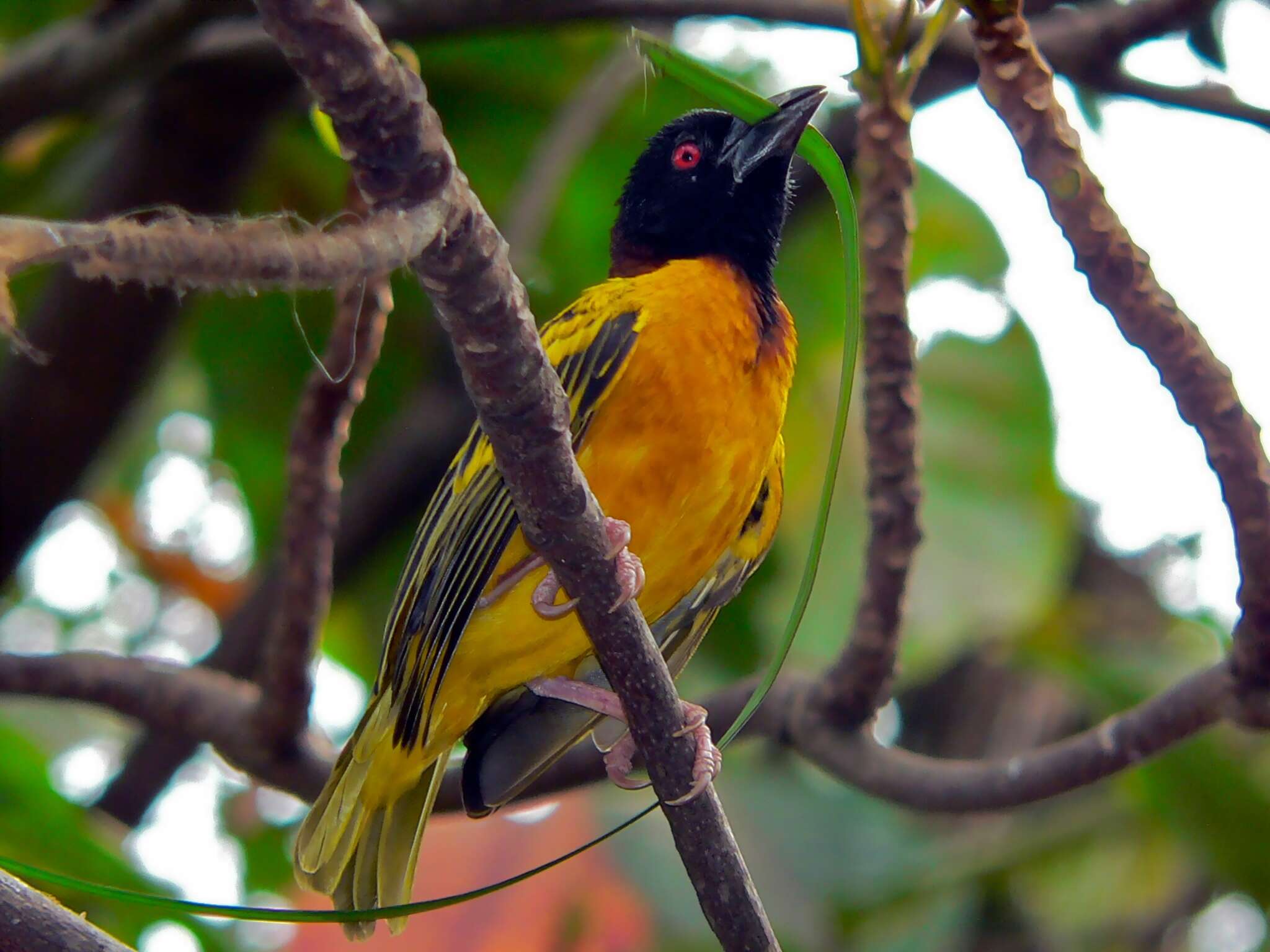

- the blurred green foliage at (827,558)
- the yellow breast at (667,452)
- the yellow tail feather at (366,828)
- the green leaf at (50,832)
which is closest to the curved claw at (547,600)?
the yellow breast at (667,452)

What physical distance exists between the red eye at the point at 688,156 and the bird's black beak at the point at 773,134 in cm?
5

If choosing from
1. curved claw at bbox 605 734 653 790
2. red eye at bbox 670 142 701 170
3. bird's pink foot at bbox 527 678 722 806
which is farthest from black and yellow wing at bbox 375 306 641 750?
red eye at bbox 670 142 701 170

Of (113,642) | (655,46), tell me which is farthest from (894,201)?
(113,642)

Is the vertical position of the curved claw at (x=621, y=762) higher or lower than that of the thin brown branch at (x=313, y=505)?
lower

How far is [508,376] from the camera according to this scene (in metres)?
1.43

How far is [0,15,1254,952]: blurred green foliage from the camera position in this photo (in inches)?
154

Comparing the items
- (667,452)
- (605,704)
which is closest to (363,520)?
(605,704)

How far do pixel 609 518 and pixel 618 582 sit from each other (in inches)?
16.7

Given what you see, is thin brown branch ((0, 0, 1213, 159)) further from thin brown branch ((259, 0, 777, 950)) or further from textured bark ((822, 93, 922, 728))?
thin brown branch ((259, 0, 777, 950))

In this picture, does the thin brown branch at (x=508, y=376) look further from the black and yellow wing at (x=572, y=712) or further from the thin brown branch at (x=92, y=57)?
the thin brown branch at (x=92, y=57)

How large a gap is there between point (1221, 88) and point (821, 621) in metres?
1.70

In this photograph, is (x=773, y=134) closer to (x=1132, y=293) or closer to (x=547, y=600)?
(x=1132, y=293)

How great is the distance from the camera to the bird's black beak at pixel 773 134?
2.39 metres

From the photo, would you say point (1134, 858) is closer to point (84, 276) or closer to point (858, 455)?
point (858, 455)
